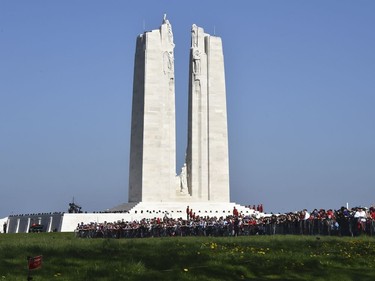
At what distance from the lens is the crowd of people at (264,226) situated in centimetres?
Result: 2761

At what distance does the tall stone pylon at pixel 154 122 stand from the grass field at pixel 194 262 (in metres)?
33.8

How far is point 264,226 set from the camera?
108 ft

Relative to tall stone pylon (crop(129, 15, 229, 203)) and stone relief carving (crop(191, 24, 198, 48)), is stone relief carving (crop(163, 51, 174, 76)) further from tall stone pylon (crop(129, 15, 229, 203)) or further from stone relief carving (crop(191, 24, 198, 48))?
stone relief carving (crop(191, 24, 198, 48))

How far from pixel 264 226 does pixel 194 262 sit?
16.9m

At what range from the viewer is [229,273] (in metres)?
15.1

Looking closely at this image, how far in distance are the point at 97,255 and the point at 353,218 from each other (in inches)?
539

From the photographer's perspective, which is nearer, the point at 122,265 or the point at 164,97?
the point at 122,265

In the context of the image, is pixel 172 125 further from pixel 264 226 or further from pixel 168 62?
pixel 264 226

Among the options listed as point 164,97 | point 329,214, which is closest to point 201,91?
point 164,97

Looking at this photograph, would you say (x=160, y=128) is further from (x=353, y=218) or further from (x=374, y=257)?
(x=374, y=257)

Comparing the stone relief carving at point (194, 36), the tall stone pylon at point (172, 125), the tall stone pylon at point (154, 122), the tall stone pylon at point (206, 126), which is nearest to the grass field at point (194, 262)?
the tall stone pylon at point (154, 122)

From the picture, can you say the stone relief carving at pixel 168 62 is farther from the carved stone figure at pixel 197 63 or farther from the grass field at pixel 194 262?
the grass field at pixel 194 262

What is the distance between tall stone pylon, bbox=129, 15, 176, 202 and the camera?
5406 centimetres

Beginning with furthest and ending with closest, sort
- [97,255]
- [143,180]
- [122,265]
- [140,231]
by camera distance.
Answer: [143,180] < [140,231] < [97,255] < [122,265]
